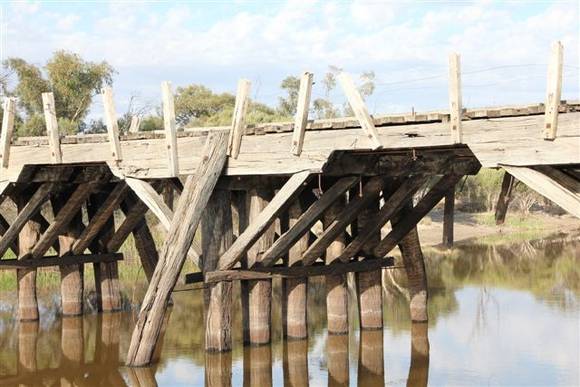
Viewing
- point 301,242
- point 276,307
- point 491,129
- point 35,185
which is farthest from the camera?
point 276,307

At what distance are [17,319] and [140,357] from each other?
5439 mm

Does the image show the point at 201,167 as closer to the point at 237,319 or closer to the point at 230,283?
the point at 230,283

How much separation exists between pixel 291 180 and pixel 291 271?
66.5 inches

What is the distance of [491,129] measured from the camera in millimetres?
9109

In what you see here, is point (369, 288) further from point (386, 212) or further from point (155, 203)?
point (155, 203)

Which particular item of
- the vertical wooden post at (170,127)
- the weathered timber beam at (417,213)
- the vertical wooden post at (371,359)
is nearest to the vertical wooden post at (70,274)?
the vertical wooden post at (170,127)

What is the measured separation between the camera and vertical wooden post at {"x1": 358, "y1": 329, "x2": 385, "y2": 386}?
1116 cm

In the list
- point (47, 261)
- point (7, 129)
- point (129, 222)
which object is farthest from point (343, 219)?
point (47, 261)

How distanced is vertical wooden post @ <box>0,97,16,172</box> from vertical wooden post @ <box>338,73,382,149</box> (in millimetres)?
5337

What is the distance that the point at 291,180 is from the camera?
10.7m

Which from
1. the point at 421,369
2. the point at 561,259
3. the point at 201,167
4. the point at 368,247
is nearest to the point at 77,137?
the point at 201,167

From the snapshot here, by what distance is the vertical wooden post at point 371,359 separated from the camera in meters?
11.2

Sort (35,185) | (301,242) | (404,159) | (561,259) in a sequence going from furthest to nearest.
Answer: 1. (561,259)
2. (35,185)
3. (301,242)
4. (404,159)

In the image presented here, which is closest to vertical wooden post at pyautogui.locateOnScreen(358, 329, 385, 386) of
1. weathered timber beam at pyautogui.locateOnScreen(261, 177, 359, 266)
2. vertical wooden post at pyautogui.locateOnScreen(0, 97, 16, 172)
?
weathered timber beam at pyautogui.locateOnScreen(261, 177, 359, 266)
